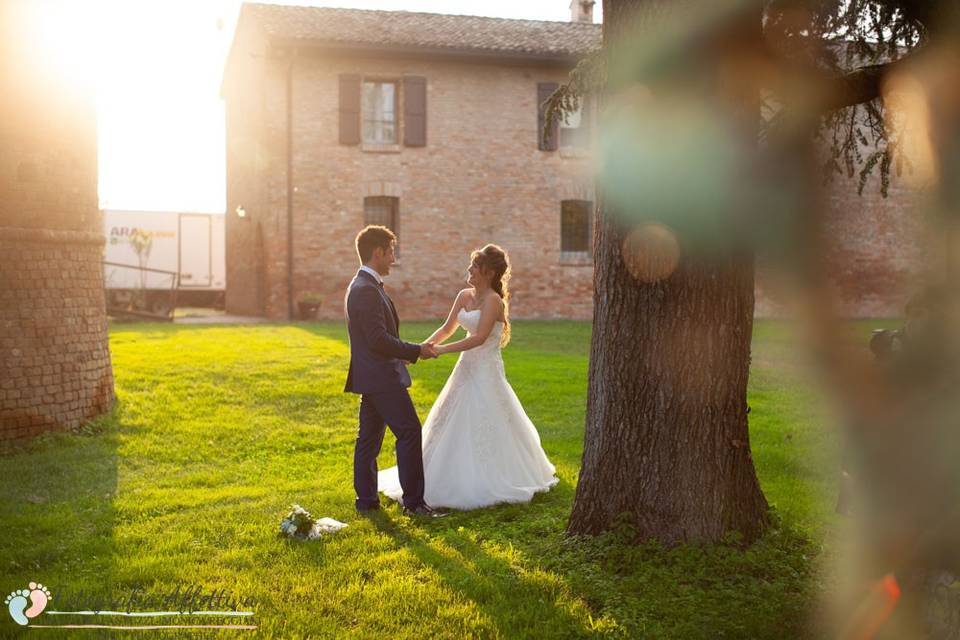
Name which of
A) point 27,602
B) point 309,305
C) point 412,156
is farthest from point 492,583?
point 412,156

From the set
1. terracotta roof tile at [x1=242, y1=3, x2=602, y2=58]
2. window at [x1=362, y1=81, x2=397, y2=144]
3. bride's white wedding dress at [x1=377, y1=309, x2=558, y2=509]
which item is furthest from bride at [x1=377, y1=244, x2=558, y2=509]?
window at [x1=362, y1=81, x2=397, y2=144]

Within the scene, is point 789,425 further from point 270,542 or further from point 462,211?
point 462,211

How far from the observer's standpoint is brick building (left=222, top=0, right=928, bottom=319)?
Result: 20.2 m

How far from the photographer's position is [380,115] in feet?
69.9

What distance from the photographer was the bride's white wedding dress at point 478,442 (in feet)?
19.2

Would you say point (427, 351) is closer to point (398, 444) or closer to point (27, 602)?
point (398, 444)

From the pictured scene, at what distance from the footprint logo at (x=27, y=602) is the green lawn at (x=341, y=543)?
53mm

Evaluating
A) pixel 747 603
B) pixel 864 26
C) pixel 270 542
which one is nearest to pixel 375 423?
pixel 270 542

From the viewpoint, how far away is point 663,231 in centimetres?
429

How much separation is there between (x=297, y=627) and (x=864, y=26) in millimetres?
5121

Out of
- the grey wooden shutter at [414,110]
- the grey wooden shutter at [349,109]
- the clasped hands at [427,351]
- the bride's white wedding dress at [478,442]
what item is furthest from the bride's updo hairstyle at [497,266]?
the grey wooden shutter at [414,110]

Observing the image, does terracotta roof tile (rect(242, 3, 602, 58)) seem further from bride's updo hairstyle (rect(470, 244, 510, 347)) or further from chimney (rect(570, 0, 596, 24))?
bride's updo hairstyle (rect(470, 244, 510, 347))

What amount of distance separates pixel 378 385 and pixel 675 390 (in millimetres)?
2059

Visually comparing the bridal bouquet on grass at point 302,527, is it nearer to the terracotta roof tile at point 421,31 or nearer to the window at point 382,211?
the window at point 382,211
